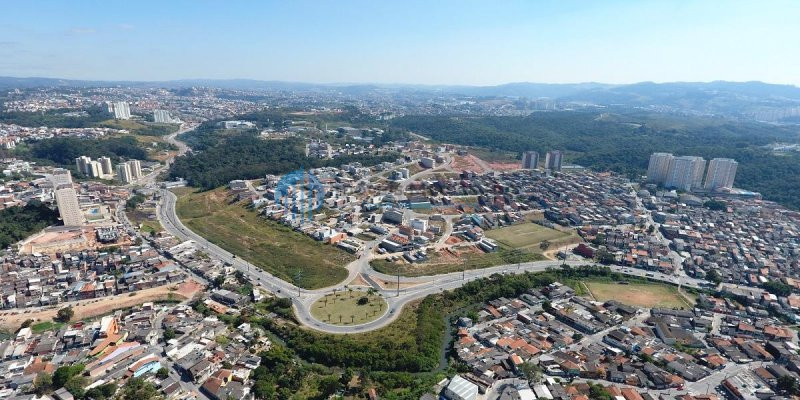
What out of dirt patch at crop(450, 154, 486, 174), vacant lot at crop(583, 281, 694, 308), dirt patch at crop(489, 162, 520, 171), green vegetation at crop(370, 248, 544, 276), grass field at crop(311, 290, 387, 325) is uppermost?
dirt patch at crop(450, 154, 486, 174)

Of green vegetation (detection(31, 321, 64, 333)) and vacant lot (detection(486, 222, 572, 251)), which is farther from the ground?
vacant lot (detection(486, 222, 572, 251))

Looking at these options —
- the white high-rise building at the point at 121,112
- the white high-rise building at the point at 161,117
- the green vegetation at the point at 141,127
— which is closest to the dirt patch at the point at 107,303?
the green vegetation at the point at 141,127

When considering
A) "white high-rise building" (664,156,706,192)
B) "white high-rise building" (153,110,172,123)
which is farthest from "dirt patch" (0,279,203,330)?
"white high-rise building" (153,110,172,123)

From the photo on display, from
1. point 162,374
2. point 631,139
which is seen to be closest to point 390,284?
point 162,374

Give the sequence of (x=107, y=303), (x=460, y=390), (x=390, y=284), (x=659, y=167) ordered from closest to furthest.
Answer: (x=460, y=390) → (x=107, y=303) → (x=390, y=284) → (x=659, y=167)

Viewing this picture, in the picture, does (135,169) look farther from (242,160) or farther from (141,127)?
(141,127)

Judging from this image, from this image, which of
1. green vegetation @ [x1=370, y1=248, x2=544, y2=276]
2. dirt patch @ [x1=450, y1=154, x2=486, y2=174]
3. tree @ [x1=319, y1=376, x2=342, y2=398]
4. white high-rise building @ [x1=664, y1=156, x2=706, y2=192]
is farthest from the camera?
dirt patch @ [x1=450, y1=154, x2=486, y2=174]

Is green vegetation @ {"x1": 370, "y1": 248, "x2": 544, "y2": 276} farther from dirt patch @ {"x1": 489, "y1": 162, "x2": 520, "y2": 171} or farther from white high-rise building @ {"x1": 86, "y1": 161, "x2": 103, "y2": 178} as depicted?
white high-rise building @ {"x1": 86, "y1": 161, "x2": 103, "y2": 178}
